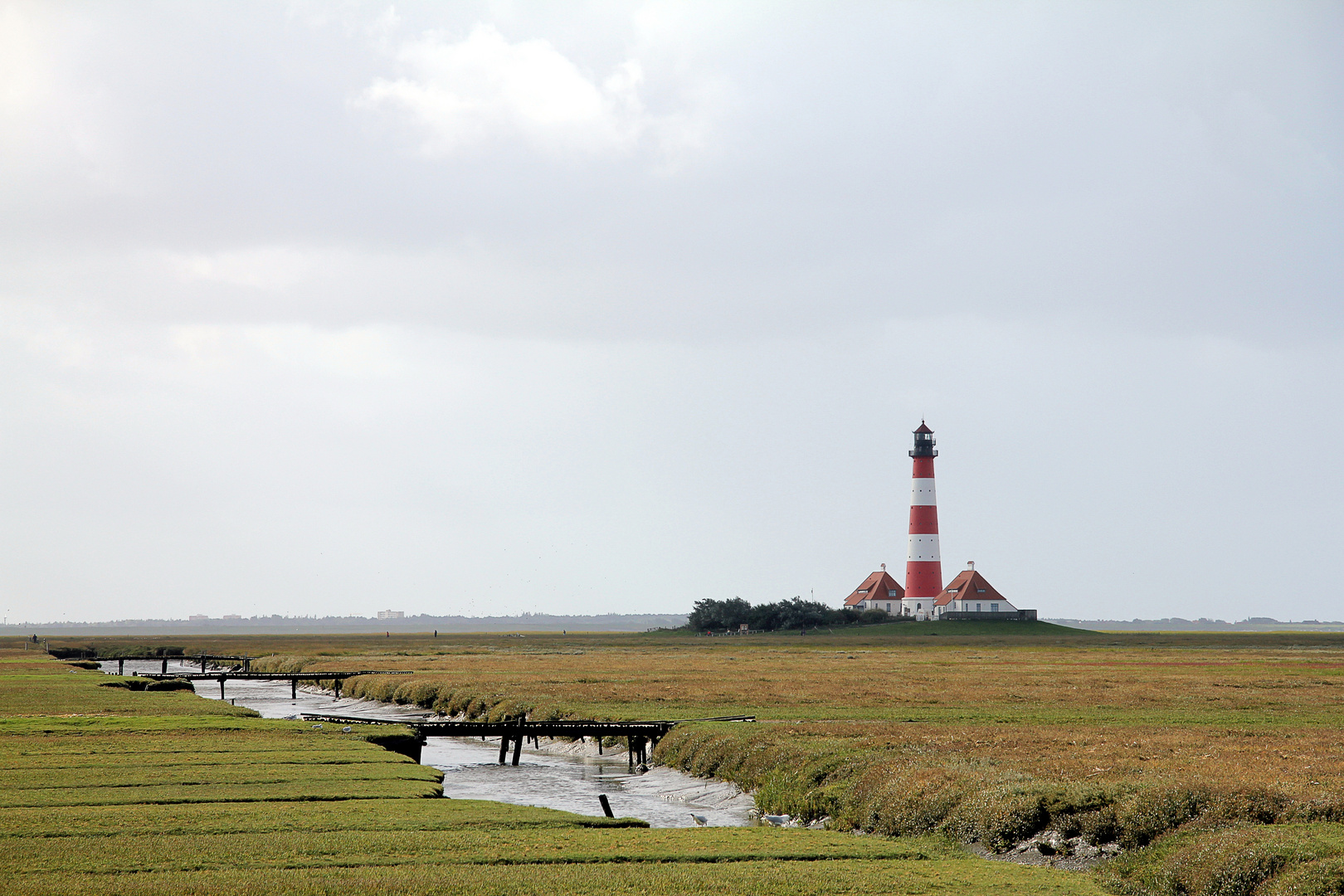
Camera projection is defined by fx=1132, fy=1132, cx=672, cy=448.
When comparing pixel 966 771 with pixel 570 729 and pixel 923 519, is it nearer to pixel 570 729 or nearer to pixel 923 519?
pixel 570 729

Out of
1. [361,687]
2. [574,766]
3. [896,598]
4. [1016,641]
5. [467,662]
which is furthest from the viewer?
[896,598]

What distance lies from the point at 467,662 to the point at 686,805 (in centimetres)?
6456

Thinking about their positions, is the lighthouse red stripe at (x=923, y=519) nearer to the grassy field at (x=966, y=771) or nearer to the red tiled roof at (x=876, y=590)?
the red tiled roof at (x=876, y=590)

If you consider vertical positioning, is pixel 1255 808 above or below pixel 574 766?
above

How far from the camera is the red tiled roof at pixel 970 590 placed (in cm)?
16425

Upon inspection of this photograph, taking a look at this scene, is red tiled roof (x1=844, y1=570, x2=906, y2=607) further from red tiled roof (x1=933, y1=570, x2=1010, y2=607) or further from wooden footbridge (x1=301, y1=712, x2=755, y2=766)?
wooden footbridge (x1=301, y1=712, x2=755, y2=766)

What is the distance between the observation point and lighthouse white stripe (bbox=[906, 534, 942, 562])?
6093 inches

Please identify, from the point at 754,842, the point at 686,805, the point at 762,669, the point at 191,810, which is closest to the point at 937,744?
the point at 686,805

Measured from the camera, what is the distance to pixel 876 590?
588 feet

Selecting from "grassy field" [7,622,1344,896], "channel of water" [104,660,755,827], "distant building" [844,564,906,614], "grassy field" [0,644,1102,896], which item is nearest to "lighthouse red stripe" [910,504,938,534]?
"distant building" [844,564,906,614]

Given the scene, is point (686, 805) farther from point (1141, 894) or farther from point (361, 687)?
point (361, 687)

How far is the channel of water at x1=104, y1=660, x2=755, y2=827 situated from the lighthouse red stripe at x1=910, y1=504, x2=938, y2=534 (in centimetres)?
10734

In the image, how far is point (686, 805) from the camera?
3372cm

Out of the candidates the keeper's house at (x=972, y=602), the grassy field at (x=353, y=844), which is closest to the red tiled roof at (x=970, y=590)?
the keeper's house at (x=972, y=602)
